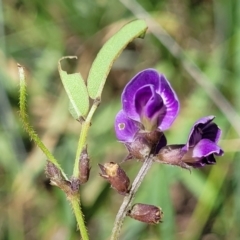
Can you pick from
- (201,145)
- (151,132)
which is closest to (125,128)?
(151,132)

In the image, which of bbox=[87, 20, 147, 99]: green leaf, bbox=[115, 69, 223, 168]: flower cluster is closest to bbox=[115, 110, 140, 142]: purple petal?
bbox=[115, 69, 223, 168]: flower cluster

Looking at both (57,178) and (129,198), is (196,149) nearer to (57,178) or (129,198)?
(129,198)

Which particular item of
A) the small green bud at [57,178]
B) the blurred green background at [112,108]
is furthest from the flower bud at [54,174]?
the blurred green background at [112,108]

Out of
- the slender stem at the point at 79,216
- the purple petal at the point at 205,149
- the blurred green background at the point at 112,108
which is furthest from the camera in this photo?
the blurred green background at the point at 112,108

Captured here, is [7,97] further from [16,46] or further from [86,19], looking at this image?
[86,19]

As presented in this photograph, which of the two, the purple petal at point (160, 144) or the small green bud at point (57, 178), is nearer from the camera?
the small green bud at point (57, 178)

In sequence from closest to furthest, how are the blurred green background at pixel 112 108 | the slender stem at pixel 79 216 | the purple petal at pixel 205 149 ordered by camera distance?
the slender stem at pixel 79 216 → the purple petal at pixel 205 149 → the blurred green background at pixel 112 108

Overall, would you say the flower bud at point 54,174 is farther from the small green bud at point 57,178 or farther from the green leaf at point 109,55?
the green leaf at point 109,55
